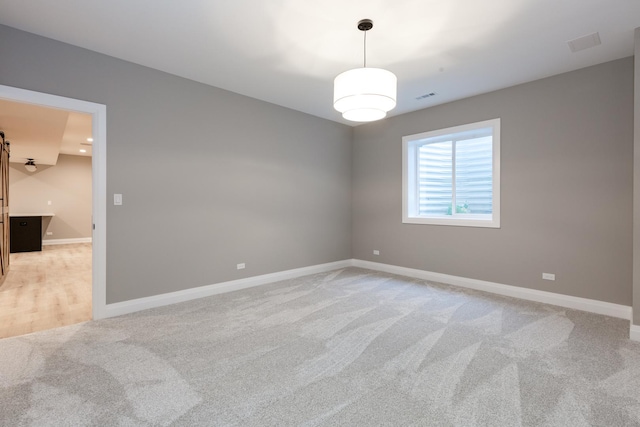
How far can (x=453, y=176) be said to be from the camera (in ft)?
15.5

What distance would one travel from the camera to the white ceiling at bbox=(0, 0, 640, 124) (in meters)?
2.42

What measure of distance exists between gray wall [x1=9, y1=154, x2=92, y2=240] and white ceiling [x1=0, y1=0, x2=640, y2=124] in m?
8.06

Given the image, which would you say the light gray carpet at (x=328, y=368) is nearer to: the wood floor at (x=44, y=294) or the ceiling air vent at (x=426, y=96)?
the wood floor at (x=44, y=294)

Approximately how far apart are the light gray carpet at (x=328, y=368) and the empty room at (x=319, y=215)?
0.06 feet

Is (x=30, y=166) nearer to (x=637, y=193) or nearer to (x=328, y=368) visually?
(x=328, y=368)

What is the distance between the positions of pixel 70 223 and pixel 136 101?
8146mm

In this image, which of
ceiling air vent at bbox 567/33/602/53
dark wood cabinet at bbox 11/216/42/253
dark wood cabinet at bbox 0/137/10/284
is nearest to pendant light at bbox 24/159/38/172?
dark wood cabinet at bbox 11/216/42/253

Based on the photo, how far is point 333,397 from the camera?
1.86m

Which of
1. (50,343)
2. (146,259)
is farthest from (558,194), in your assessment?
(50,343)

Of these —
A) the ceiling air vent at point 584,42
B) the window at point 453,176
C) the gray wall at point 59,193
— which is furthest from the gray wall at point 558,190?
the gray wall at point 59,193

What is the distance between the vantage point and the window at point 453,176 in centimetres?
425

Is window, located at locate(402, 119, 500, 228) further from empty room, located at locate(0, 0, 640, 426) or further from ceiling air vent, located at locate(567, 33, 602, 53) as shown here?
ceiling air vent, located at locate(567, 33, 602, 53)

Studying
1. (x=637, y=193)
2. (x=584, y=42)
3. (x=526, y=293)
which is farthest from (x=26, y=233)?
(x=637, y=193)

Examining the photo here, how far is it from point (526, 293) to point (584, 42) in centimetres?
278
